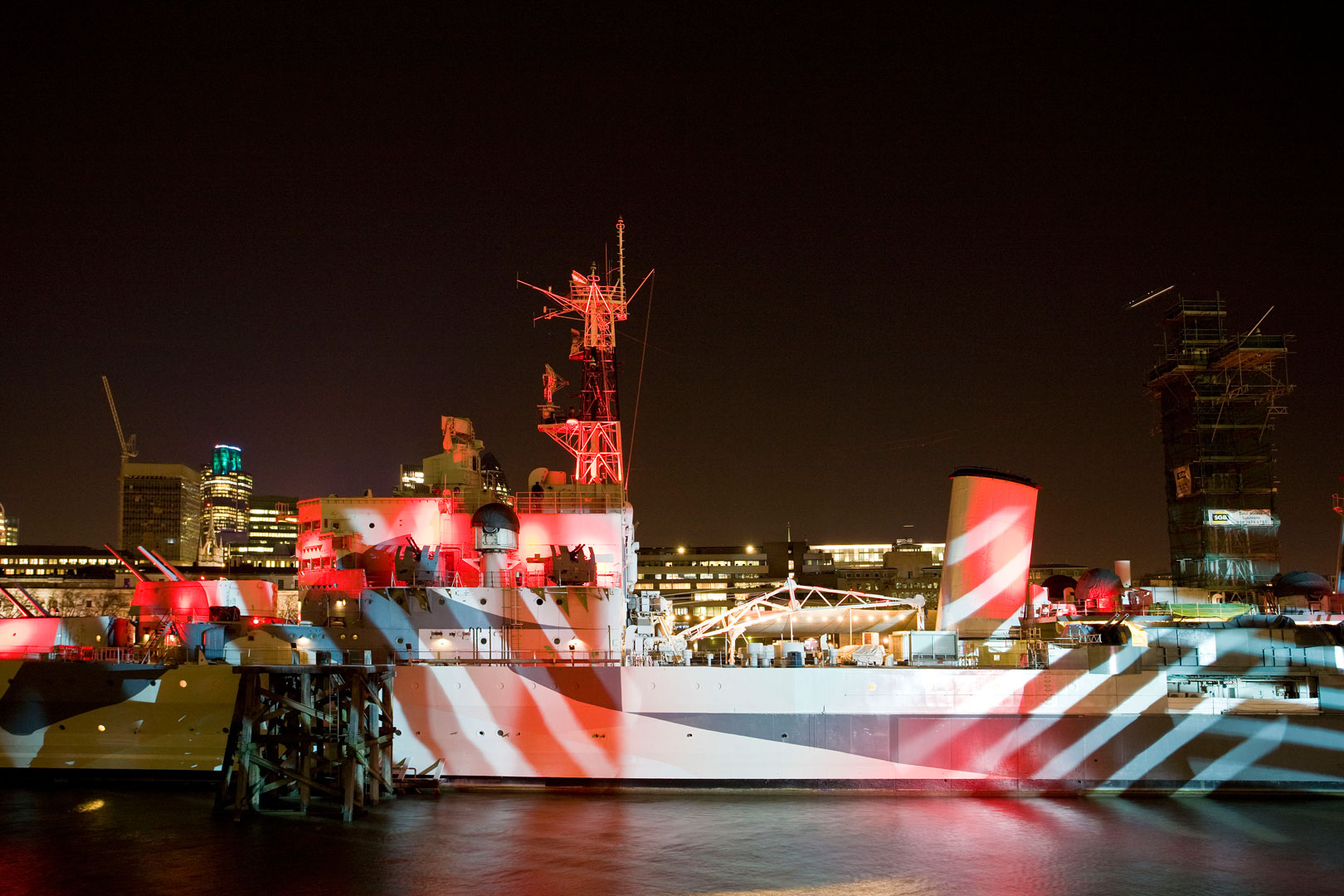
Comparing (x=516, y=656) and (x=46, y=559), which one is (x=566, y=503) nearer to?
(x=516, y=656)

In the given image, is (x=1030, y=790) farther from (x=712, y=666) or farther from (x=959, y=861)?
(x=712, y=666)

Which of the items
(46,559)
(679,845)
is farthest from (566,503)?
(46,559)

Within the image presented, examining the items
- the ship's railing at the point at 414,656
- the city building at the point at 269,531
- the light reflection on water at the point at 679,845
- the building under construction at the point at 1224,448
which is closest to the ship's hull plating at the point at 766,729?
the light reflection on water at the point at 679,845

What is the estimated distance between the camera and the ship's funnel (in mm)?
21500

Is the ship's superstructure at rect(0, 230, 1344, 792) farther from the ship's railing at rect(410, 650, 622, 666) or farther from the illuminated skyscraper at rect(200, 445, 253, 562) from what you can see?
the illuminated skyscraper at rect(200, 445, 253, 562)

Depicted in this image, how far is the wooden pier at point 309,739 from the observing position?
679 inches

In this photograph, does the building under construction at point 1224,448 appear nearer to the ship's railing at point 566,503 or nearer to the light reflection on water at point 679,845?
the light reflection on water at point 679,845

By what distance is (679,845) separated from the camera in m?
15.3

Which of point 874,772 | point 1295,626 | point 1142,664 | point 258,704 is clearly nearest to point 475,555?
point 258,704

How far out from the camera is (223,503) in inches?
5187

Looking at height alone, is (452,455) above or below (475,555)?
above

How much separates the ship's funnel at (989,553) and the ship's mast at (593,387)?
28.1 ft

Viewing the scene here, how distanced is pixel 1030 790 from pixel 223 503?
133 meters

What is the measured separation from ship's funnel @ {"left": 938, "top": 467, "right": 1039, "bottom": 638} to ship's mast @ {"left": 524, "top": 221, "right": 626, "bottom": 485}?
28.1ft
